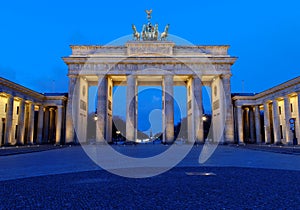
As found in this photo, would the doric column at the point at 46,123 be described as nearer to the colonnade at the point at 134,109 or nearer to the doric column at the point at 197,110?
the colonnade at the point at 134,109

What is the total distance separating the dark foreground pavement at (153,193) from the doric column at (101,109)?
109ft

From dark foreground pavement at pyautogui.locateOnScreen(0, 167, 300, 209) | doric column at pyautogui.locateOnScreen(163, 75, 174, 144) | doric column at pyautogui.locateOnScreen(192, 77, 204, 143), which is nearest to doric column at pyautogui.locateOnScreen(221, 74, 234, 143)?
doric column at pyautogui.locateOnScreen(192, 77, 204, 143)

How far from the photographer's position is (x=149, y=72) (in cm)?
4203

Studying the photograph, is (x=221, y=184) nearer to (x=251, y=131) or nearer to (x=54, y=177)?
(x=54, y=177)

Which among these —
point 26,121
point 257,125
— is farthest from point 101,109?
point 257,125

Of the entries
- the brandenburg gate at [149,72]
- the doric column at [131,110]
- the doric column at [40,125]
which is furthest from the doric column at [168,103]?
the doric column at [40,125]

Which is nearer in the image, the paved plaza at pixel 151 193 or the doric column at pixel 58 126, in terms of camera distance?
the paved plaza at pixel 151 193

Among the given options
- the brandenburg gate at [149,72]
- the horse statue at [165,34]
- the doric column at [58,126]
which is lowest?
the doric column at [58,126]

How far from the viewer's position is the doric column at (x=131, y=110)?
1602 inches

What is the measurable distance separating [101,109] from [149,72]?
10.5m

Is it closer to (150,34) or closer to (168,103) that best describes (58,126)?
(168,103)

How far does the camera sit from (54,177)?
8.53 meters

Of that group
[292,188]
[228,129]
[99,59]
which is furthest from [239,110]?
[292,188]

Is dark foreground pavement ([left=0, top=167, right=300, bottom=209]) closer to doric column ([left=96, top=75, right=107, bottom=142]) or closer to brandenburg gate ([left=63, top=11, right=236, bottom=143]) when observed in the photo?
brandenburg gate ([left=63, top=11, right=236, bottom=143])
